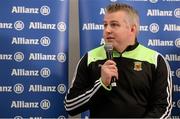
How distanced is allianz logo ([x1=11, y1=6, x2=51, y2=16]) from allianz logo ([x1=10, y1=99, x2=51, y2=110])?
651mm

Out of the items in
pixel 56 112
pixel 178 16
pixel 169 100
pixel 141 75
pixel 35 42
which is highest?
pixel 178 16

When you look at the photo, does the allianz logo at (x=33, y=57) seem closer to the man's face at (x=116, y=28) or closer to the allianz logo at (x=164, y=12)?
the man's face at (x=116, y=28)

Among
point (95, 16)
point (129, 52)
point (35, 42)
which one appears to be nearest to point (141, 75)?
point (129, 52)

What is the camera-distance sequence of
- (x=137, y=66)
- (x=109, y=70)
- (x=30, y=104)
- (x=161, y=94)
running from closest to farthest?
1. (x=109, y=70)
2. (x=161, y=94)
3. (x=137, y=66)
4. (x=30, y=104)

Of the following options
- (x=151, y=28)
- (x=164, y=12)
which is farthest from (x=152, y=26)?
(x=164, y=12)

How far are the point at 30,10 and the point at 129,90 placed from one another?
0.97 metres

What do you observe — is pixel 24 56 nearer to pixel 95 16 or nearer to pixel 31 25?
pixel 31 25

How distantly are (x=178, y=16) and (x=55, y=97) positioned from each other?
110 cm

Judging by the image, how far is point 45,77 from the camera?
2.67 metres

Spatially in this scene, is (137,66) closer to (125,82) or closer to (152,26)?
(125,82)

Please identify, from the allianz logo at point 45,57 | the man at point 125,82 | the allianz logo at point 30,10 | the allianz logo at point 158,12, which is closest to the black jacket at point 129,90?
the man at point 125,82

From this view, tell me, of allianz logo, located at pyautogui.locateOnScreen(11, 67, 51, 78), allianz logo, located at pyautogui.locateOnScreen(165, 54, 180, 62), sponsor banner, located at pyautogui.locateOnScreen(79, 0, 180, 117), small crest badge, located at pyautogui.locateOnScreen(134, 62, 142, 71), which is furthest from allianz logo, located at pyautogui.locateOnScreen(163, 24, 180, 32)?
allianz logo, located at pyautogui.locateOnScreen(11, 67, 51, 78)

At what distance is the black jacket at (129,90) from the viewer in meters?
2.25

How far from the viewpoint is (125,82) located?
7.58 ft
